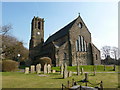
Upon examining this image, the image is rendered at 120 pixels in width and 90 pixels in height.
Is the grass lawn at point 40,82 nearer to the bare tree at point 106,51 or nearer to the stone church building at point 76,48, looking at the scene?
Answer: the stone church building at point 76,48

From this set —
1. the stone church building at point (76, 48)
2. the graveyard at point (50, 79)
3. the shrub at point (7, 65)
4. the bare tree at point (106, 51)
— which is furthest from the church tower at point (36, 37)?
the bare tree at point (106, 51)

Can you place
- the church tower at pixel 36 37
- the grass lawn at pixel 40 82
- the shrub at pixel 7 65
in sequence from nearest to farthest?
the grass lawn at pixel 40 82 → the shrub at pixel 7 65 → the church tower at pixel 36 37

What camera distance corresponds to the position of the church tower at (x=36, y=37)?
154 feet

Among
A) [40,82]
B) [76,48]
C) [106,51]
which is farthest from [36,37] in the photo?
[40,82]

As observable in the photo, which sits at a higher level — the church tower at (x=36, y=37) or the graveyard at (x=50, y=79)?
the church tower at (x=36, y=37)

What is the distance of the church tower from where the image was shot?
4697 centimetres

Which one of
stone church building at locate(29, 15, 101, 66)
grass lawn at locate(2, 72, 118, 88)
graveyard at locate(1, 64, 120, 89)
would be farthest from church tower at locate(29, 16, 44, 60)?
grass lawn at locate(2, 72, 118, 88)

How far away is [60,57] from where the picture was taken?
30938 mm

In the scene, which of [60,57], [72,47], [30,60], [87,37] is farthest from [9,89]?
[30,60]

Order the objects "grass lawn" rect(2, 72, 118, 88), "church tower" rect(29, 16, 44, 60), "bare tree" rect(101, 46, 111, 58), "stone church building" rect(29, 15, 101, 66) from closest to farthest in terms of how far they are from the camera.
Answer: "grass lawn" rect(2, 72, 118, 88), "stone church building" rect(29, 15, 101, 66), "church tower" rect(29, 16, 44, 60), "bare tree" rect(101, 46, 111, 58)

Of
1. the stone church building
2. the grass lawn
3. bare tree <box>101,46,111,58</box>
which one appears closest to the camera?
the grass lawn

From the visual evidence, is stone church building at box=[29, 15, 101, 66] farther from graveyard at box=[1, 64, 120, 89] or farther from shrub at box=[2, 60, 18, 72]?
graveyard at box=[1, 64, 120, 89]

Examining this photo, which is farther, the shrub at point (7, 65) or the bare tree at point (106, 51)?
the bare tree at point (106, 51)

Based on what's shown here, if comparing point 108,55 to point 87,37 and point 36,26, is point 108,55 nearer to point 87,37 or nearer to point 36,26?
point 87,37
